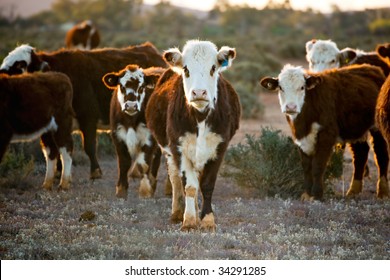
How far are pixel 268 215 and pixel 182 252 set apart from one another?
1.98 meters

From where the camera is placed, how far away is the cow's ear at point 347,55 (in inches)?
505

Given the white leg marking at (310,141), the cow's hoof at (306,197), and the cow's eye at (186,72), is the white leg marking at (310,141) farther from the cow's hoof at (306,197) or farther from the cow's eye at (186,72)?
the cow's eye at (186,72)

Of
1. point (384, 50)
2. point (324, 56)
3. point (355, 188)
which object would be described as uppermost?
point (384, 50)

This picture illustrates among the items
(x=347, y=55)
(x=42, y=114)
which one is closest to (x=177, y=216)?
(x=42, y=114)

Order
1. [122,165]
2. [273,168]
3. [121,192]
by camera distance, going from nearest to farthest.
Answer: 1. [121,192]
2. [122,165]
3. [273,168]

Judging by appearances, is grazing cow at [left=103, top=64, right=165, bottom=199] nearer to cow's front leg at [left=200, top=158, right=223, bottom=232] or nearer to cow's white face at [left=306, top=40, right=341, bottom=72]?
cow's front leg at [left=200, top=158, right=223, bottom=232]

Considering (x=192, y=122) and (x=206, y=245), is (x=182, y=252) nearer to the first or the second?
(x=206, y=245)

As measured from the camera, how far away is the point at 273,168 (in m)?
10.3

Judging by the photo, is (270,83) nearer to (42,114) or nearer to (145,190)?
(145,190)

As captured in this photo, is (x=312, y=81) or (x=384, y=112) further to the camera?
(x=312, y=81)

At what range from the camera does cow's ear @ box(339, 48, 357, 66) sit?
1282 centimetres

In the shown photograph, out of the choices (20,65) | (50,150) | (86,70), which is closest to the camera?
(50,150)

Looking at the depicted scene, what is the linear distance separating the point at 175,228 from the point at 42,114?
3.36 m

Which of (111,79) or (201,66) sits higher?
→ (201,66)
